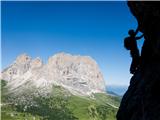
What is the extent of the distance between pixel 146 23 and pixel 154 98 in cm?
886

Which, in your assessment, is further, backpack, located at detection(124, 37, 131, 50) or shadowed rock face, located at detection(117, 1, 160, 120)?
backpack, located at detection(124, 37, 131, 50)

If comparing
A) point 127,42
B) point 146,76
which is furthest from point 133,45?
point 146,76

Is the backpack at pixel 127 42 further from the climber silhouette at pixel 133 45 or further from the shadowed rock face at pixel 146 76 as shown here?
the shadowed rock face at pixel 146 76

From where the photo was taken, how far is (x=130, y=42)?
1403 inches

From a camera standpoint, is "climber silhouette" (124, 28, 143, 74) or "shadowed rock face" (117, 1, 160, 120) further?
"climber silhouette" (124, 28, 143, 74)

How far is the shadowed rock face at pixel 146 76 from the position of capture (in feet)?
96.3

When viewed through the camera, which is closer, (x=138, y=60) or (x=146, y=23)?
(x=146, y=23)

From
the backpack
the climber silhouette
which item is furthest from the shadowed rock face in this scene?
the backpack

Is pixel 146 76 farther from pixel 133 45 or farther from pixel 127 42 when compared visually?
pixel 127 42

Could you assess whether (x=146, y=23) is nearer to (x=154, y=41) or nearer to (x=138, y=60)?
(x=154, y=41)

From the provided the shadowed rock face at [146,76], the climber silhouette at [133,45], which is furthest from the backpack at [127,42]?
the shadowed rock face at [146,76]

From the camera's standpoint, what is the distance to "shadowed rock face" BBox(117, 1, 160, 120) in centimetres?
2934

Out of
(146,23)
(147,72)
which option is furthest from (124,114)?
(146,23)

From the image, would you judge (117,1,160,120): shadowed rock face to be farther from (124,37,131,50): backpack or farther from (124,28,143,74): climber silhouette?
(124,37,131,50): backpack
